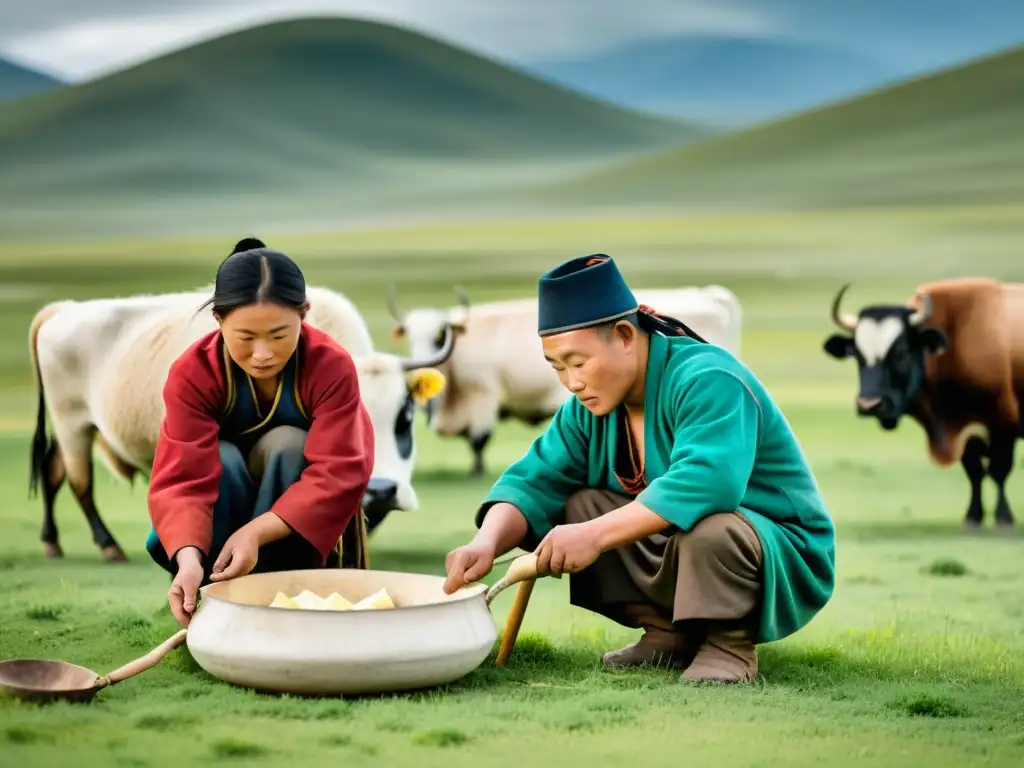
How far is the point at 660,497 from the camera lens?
3688 mm

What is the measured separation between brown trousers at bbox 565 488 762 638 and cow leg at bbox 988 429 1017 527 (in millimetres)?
5218

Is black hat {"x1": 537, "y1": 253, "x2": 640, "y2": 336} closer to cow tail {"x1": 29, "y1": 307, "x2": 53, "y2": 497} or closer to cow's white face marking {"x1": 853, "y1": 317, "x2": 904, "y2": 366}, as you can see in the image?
cow tail {"x1": 29, "y1": 307, "x2": 53, "y2": 497}

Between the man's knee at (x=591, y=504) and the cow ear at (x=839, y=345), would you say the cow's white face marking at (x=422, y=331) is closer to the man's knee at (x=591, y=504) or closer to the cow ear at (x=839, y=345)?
the cow ear at (x=839, y=345)

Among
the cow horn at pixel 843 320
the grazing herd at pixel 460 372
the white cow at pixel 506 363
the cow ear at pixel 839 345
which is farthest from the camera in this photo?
the white cow at pixel 506 363

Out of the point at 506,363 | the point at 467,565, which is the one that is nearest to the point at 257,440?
the point at 467,565

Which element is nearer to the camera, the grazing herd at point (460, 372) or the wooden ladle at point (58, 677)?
the wooden ladle at point (58, 677)

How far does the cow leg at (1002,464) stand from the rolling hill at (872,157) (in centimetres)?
2681

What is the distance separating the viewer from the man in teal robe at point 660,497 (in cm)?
371

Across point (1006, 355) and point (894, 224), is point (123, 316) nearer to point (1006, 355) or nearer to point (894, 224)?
point (1006, 355)

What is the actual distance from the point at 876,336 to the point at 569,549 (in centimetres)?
586

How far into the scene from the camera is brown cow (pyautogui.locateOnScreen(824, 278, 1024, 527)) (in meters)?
8.77

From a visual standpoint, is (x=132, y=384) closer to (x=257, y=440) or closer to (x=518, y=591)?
(x=257, y=440)

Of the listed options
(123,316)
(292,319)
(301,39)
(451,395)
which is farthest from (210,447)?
(301,39)

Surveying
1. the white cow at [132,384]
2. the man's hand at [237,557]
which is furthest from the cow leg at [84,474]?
the man's hand at [237,557]
